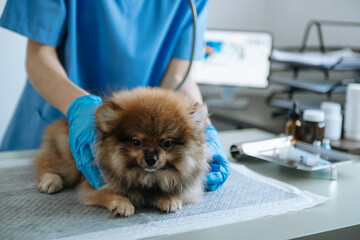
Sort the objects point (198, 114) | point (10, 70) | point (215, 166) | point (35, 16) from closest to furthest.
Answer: point (198, 114), point (215, 166), point (35, 16), point (10, 70)

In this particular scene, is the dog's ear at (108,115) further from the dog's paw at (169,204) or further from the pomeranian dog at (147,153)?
the dog's paw at (169,204)

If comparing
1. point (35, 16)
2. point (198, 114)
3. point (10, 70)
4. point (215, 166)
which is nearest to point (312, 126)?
point (215, 166)

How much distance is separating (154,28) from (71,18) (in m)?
0.31

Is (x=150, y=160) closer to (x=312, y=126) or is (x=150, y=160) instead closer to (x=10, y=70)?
(x=312, y=126)

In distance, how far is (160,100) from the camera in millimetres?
923

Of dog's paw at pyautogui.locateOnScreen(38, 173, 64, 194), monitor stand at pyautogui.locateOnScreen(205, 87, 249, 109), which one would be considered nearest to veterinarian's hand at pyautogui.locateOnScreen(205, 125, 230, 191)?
dog's paw at pyautogui.locateOnScreen(38, 173, 64, 194)

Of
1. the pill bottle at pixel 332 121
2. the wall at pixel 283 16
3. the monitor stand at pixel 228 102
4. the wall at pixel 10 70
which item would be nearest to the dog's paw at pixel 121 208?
the pill bottle at pixel 332 121

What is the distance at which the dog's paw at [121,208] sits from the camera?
87 cm

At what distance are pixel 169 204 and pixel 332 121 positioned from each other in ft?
3.19

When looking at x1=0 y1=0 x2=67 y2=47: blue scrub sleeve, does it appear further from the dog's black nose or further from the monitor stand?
the monitor stand

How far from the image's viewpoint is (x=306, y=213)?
90cm

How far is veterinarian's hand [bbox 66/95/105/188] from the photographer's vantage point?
98 cm

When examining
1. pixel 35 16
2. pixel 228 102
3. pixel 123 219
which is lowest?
pixel 228 102

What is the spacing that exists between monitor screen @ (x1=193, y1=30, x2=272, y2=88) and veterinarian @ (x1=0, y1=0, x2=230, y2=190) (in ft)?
3.73
